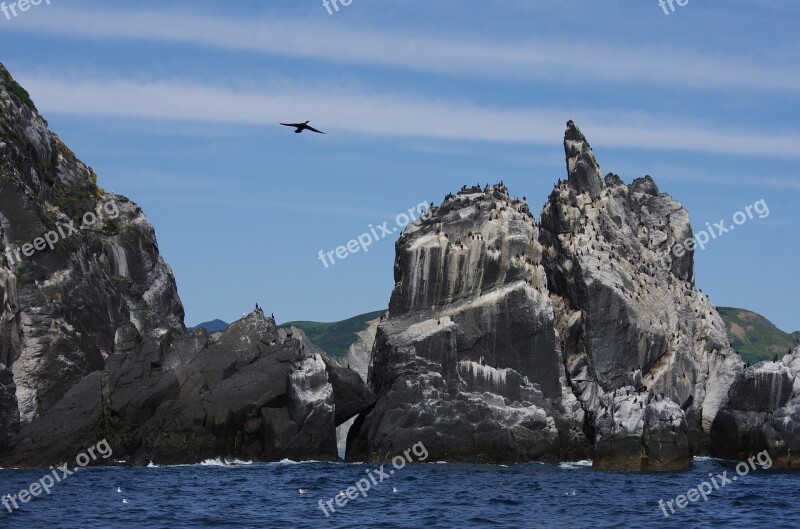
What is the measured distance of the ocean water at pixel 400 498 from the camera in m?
50.3

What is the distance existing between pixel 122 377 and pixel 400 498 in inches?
1181

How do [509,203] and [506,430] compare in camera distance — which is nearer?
[506,430]

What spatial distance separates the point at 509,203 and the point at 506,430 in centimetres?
1925

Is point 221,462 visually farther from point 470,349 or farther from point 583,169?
point 583,169

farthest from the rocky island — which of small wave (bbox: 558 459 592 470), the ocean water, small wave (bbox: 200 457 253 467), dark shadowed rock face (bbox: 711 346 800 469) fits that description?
the ocean water

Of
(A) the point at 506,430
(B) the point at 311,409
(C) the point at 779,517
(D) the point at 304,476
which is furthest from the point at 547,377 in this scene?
(C) the point at 779,517

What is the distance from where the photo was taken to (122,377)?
82438 millimetres

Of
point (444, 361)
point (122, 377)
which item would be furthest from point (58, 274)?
point (444, 361)

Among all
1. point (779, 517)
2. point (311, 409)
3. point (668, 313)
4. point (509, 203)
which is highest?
point (509, 203)

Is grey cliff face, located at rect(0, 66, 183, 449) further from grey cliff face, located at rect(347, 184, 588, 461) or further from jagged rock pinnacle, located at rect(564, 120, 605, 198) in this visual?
jagged rock pinnacle, located at rect(564, 120, 605, 198)

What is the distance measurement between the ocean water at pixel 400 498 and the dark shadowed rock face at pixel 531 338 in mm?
5931

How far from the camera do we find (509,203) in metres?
93.9

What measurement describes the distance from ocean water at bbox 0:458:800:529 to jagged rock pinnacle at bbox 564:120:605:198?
31.6 metres

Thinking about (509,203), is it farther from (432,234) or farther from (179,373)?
(179,373)
